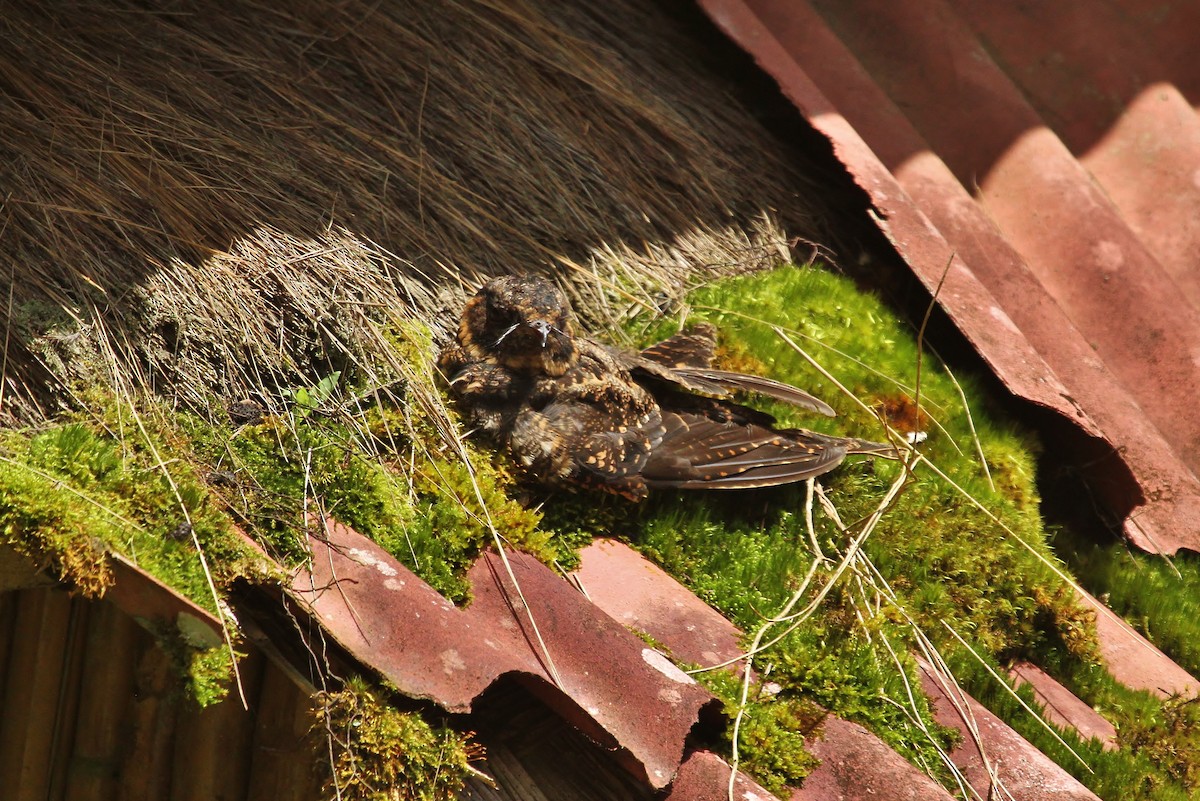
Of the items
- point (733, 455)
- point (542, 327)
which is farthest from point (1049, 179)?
point (542, 327)

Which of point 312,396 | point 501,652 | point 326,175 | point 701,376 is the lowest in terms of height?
point 312,396

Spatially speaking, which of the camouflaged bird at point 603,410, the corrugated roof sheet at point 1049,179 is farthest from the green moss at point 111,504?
the corrugated roof sheet at point 1049,179

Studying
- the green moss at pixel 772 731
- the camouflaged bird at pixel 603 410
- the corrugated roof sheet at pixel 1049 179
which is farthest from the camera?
the corrugated roof sheet at pixel 1049 179

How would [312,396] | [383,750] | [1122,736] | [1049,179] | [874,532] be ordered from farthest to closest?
1. [1049,179]
2. [874,532]
3. [1122,736]
4. [312,396]
5. [383,750]

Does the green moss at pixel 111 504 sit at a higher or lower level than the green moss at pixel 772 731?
lower

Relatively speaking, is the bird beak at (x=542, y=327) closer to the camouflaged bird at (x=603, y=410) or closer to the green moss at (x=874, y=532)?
the camouflaged bird at (x=603, y=410)

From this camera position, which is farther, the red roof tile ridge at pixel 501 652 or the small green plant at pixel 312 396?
the small green plant at pixel 312 396

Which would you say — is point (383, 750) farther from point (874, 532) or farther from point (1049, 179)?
point (1049, 179)
